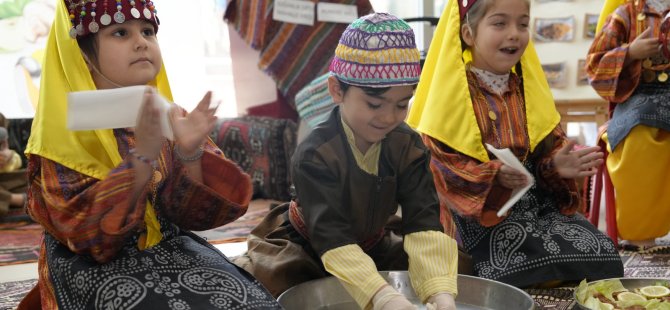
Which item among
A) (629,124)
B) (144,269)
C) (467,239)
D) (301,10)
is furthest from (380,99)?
(301,10)

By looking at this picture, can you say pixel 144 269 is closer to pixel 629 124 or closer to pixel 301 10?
pixel 629 124

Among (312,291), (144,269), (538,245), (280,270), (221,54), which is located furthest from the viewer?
(221,54)

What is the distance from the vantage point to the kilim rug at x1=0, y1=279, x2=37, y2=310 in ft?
6.73

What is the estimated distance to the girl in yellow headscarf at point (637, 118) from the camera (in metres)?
2.70

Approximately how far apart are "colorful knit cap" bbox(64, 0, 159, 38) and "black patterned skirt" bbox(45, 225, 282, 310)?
19.4 inches

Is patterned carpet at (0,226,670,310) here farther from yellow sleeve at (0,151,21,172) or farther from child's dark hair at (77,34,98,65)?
yellow sleeve at (0,151,21,172)

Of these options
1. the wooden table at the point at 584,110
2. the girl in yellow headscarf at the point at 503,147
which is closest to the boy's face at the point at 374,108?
the girl in yellow headscarf at the point at 503,147

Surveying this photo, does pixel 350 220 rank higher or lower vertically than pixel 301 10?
lower

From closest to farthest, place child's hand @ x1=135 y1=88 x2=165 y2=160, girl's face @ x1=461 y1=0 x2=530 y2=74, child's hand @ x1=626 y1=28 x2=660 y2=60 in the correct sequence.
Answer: child's hand @ x1=135 y1=88 x2=165 y2=160 < girl's face @ x1=461 y1=0 x2=530 y2=74 < child's hand @ x1=626 y1=28 x2=660 y2=60

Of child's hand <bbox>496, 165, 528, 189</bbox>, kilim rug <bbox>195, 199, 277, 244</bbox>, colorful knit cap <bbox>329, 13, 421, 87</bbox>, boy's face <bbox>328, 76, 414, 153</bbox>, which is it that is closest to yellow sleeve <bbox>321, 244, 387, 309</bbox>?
boy's face <bbox>328, 76, 414, 153</bbox>

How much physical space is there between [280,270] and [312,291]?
0.17m

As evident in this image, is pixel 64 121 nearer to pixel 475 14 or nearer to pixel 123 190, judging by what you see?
pixel 123 190

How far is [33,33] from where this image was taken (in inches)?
157

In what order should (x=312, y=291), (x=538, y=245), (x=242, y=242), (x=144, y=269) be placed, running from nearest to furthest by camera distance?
(x=144, y=269) < (x=312, y=291) < (x=538, y=245) < (x=242, y=242)
